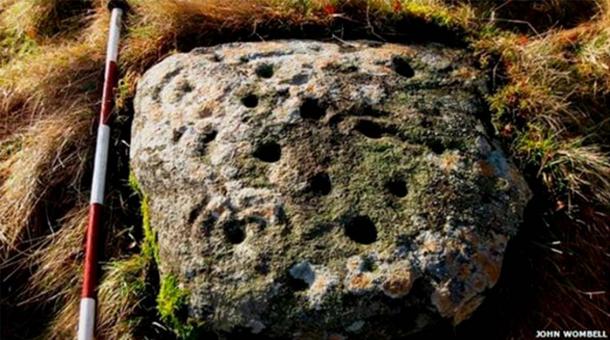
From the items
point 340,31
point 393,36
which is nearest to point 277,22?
point 340,31

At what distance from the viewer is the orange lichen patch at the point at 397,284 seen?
9.94ft

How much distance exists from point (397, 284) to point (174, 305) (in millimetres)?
971

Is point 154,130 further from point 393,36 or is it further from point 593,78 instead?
point 593,78

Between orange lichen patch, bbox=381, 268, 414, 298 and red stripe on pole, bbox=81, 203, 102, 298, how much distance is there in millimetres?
1430

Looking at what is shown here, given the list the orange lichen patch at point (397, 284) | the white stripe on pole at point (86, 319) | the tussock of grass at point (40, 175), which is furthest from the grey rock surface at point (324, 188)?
the tussock of grass at point (40, 175)

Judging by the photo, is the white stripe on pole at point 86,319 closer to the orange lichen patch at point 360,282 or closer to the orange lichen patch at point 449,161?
the orange lichen patch at point 360,282

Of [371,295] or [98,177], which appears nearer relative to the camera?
[371,295]

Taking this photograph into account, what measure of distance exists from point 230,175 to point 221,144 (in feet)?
0.61

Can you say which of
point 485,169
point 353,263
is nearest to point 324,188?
point 353,263

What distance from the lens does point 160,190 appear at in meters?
3.48

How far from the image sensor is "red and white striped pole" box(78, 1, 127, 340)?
3428 millimetres

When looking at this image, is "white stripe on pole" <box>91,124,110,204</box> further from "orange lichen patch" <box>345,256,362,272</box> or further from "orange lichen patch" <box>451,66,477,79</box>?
"orange lichen patch" <box>451,66,477,79</box>

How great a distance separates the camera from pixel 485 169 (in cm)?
344

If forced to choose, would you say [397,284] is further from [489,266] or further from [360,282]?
[489,266]
